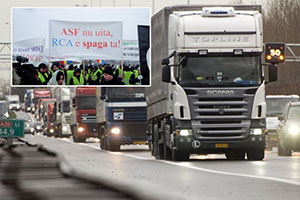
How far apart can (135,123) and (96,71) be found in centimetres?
2458

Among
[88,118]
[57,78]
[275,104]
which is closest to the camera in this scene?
[275,104]

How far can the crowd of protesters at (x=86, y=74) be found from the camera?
61062 mm

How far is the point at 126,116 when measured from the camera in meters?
38.0

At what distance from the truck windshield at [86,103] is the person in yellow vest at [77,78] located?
837 centimetres

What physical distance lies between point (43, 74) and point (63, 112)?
11700 millimetres

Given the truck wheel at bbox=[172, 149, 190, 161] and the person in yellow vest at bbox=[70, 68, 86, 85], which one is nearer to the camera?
the truck wheel at bbox=[172, 149, 190, 161]

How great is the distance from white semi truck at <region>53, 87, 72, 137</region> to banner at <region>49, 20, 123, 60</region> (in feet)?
27.7

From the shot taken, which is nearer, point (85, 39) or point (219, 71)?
point (219, 71)

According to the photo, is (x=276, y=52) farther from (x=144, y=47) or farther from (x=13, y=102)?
(x=13, y=102)

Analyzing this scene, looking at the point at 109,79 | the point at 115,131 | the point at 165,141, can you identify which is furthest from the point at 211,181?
the point at 109,79

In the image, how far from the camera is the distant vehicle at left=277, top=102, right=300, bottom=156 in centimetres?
3059

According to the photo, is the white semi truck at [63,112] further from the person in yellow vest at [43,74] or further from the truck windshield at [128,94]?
the truck windshield at [128,94]

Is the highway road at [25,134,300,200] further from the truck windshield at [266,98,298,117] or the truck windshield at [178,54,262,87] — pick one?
the truck windshield at [266,98,298,117]

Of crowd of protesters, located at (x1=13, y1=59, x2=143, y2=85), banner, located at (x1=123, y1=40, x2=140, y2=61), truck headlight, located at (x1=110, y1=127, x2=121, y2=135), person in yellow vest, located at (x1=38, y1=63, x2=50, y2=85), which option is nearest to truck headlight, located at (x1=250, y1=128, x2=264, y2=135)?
truck headlight, located at (x1=110, y1=127, x2=121, y2=135)
